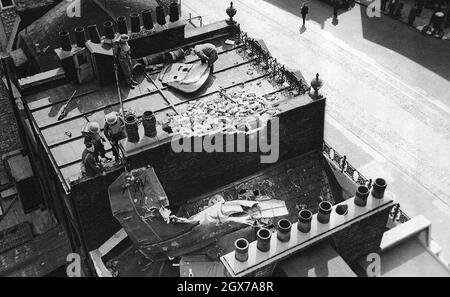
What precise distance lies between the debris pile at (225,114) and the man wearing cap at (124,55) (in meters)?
3.21

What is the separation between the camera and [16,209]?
30.8 metres

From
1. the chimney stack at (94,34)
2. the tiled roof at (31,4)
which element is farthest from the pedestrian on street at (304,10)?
the chimney stack at (94,34)

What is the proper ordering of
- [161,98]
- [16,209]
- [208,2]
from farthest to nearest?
[208,2] < [16,209] < [161,98]

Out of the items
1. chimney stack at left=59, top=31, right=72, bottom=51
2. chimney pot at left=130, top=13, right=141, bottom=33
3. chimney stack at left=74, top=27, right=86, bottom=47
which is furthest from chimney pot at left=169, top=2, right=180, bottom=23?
chimney stack at left=59, top=31, right=72, bottom=51

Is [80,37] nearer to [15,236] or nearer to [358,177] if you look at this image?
[15,236]

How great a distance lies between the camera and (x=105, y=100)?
22.2m

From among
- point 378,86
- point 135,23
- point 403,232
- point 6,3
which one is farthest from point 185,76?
point 378,86

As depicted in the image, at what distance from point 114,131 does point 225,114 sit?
4.66m

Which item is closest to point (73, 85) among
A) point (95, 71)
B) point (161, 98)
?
point (95, 71)

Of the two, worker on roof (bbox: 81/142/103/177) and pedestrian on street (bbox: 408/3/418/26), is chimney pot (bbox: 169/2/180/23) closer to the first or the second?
worker on roof (bbox: 81/142/103/177)

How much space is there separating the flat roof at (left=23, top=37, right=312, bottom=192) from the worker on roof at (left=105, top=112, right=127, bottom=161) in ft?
3.72

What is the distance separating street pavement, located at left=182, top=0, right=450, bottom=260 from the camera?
2960 centimetres
